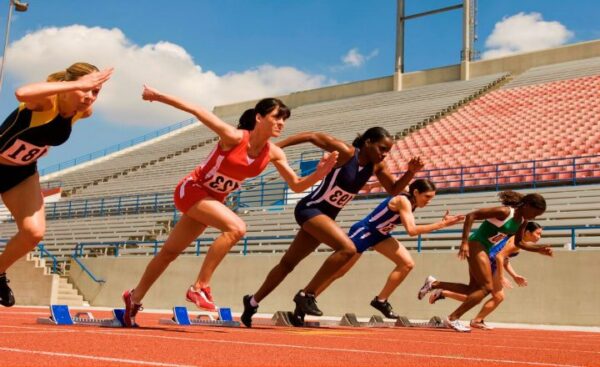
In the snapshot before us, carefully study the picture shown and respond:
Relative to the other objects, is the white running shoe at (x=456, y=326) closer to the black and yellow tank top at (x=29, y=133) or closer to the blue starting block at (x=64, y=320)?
the blue starting block at (x=64, y=320)

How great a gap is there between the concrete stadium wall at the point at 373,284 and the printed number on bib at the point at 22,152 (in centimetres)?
998

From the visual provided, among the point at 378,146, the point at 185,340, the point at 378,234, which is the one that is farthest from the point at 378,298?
the point at 185,340

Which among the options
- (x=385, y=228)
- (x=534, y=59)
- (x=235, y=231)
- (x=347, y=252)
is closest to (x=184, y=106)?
(x=235, y=231)

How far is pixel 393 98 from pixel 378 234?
30.2 metres

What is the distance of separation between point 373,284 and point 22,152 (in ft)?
34.4

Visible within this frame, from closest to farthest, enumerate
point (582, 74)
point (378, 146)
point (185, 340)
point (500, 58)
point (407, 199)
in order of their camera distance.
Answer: point (185, 340) → point (378, 146) → point (407, 199) → point (582, 74) → point (500, 58)

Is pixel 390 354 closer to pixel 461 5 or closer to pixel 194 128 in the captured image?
pixel 461 5

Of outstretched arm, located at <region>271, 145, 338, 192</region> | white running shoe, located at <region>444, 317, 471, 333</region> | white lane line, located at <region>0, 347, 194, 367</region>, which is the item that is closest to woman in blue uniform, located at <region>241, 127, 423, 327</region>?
outstretched arm, located at <region>271, 145, 338, 192</region>

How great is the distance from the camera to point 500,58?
A: 3850 cm

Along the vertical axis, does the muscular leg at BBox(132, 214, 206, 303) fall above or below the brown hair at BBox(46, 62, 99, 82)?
below

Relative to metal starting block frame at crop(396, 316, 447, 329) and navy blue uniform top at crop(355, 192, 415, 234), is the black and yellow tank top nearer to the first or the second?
navy blue uniform top at crop(355, 192, 415, 234)

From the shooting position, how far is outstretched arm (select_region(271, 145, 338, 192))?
6.60 metres

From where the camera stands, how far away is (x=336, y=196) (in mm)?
7633

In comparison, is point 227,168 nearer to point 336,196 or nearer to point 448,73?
point 336,196
